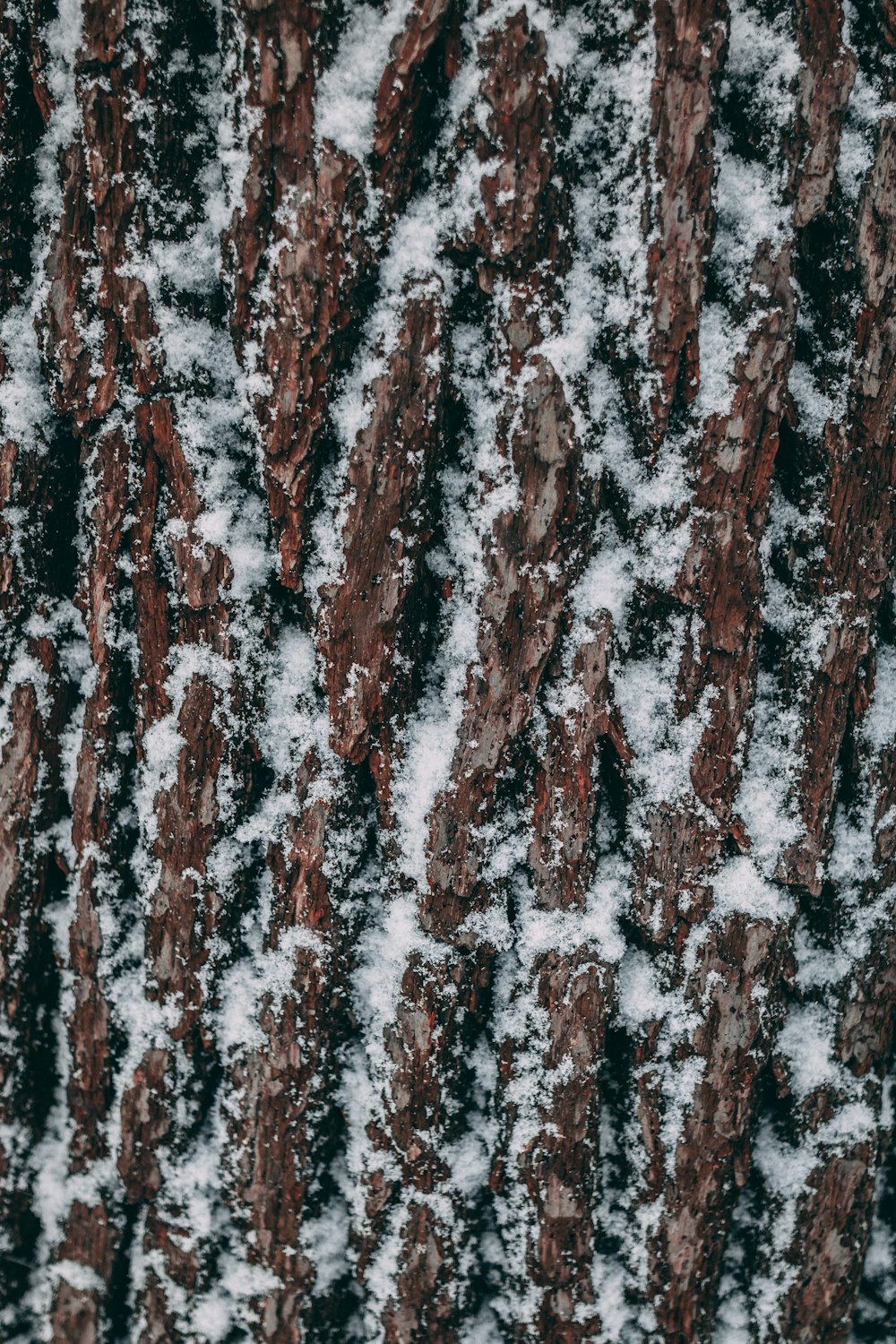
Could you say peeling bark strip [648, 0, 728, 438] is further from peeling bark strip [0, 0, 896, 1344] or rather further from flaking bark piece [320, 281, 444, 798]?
flaking bark piece [320, 281, 444, 798]

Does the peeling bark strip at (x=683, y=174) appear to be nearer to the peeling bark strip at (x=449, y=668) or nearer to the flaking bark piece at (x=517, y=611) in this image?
the peeling bark strip at (x=449, y=668)

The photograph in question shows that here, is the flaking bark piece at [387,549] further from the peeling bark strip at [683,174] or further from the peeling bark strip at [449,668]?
the peeling bark strip at [683,174]

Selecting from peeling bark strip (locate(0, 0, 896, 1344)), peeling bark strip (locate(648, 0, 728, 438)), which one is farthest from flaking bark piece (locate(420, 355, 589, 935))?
peeling bark strip (locate(648, 0, 728, 438))

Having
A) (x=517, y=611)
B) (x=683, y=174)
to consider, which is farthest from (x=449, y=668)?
(x=683, y=174)

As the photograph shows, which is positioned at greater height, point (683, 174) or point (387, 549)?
point (683, 174)

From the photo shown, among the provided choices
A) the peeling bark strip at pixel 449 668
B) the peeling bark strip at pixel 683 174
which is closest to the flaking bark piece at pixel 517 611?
the peeling bark strip at pixel 449 668

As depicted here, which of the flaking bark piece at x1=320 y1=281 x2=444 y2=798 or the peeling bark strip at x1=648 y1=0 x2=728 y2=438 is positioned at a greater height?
the peeling bark strip at x1=648 y1=0 x2=728 y2=438

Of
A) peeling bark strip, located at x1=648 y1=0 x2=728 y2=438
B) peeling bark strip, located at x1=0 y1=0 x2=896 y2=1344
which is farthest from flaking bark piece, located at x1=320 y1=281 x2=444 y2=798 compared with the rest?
peeling bark strip, located at x1=648 y1=0 x2=728 y2=438

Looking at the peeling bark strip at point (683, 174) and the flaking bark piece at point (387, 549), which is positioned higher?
the peeling bark strip at point (683, 174)

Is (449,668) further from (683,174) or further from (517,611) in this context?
(683,174)
